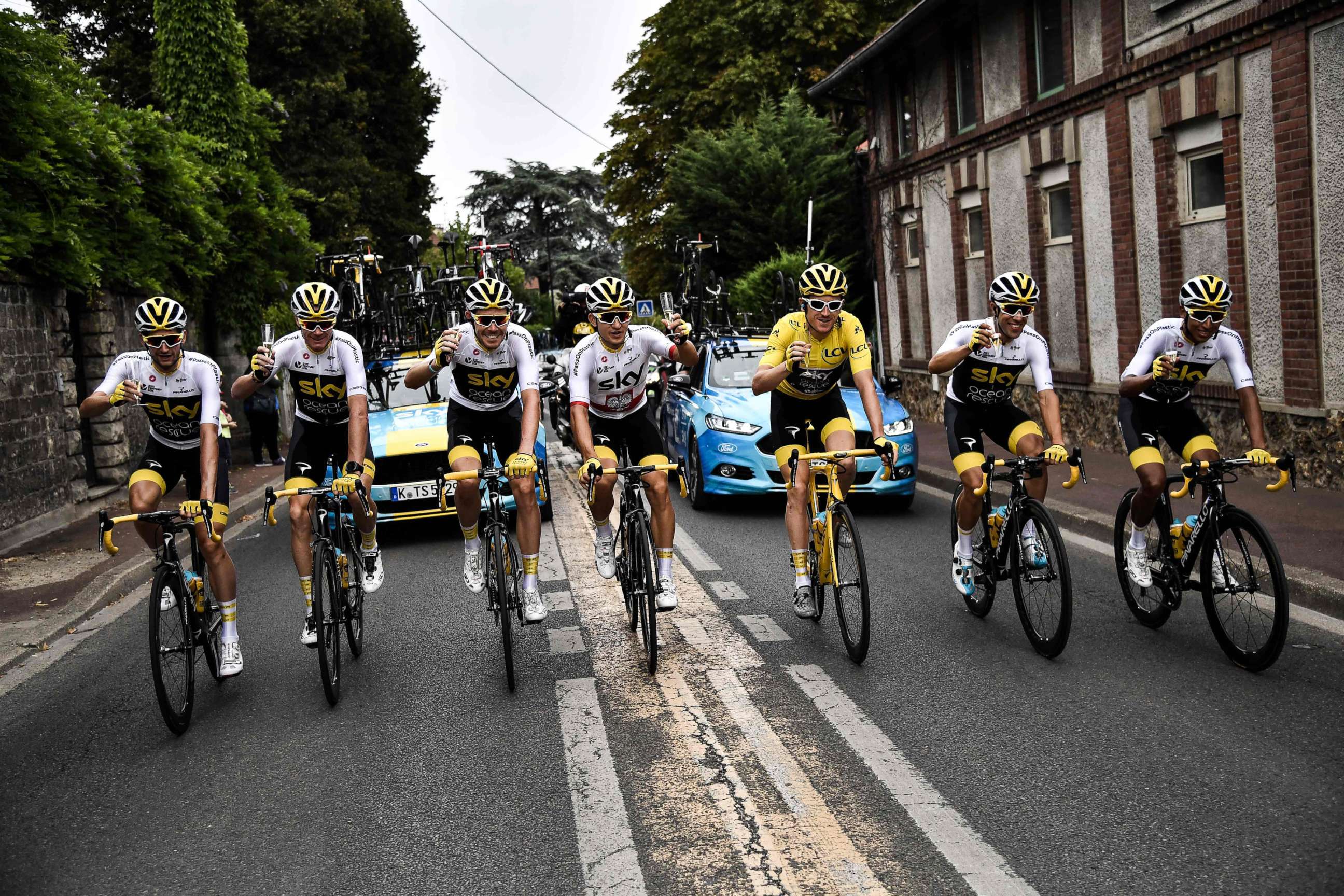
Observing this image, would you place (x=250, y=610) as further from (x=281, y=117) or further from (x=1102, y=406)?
(x=281, y=117)

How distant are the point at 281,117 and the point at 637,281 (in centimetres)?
1212

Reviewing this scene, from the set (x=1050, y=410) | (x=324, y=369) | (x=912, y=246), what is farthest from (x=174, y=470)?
(x=912, y=246)

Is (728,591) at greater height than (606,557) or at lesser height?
lesser

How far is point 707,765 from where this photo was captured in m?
5.09

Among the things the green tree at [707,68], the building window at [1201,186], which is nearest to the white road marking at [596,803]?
the building window at [1201,186]

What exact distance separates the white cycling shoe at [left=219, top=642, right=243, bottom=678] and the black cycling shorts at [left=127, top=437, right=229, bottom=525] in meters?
0.67

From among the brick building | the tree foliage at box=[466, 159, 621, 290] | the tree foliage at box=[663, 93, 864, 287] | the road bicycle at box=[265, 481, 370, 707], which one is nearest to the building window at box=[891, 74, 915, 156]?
the brick building

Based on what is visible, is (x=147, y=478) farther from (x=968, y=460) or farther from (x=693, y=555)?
(x=693, y=555)

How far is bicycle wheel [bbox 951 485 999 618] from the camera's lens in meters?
7.26

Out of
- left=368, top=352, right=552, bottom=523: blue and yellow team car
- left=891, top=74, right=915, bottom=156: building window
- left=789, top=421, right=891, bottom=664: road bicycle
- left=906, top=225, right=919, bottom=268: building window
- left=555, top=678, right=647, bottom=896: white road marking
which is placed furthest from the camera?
left=906, top=225, right=919, bottom=268: building window

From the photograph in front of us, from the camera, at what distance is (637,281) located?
4084 cm

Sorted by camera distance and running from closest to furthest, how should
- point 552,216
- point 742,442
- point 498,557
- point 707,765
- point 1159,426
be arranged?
point 707,765 → point 498,557 → point 1159,426 → point 742,442 → point 552,216

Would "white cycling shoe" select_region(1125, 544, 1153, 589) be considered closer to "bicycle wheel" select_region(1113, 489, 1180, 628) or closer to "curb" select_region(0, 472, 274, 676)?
"bicycle wheel" select_region(1113, 489, 1180, 628)

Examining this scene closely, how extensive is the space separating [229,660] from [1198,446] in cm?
517
